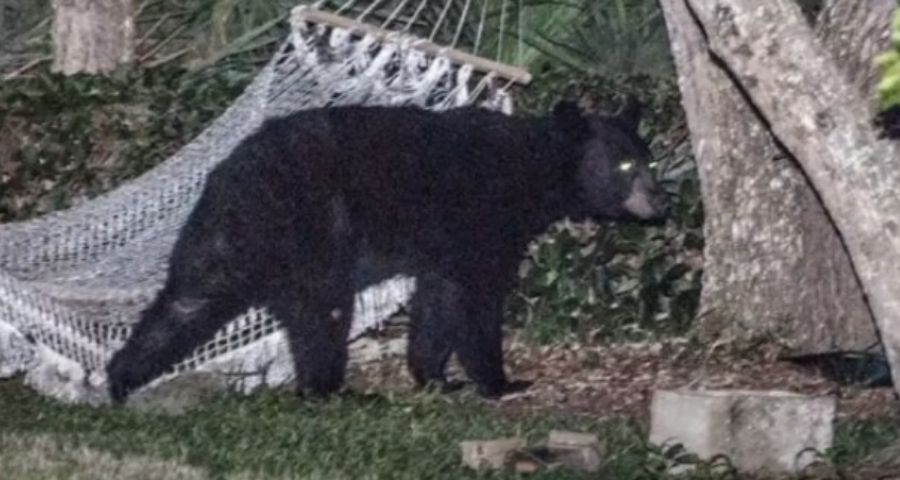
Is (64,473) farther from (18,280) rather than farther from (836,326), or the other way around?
(836,326)

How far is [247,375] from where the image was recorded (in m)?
9.14

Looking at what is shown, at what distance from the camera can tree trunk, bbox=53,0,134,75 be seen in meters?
12.4

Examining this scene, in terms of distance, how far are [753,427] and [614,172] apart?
324cm

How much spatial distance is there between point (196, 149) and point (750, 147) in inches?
93.8

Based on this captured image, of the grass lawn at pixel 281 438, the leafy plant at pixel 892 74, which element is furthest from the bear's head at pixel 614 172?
the leafy plant at pixel 892 74

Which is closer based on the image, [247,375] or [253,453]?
[253,453]

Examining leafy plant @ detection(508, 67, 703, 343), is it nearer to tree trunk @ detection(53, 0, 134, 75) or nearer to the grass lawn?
the grass lawn

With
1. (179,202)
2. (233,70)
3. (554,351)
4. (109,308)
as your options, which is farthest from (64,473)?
(233,70)

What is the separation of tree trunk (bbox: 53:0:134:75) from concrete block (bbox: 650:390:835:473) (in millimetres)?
6249

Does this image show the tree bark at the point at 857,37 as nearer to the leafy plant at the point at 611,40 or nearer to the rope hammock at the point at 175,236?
the rope hammock at the point at 175,236

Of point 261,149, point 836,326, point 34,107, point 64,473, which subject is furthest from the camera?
point 34,107

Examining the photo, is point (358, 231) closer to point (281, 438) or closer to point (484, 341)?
point (484, 341)

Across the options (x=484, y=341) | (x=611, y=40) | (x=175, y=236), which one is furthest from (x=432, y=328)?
(x=611, y=40)

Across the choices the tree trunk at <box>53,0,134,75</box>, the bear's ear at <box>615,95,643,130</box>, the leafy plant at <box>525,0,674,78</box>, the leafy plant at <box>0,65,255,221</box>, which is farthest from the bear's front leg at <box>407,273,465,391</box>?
the tree trunk at <box>53,0,134,75</box>
